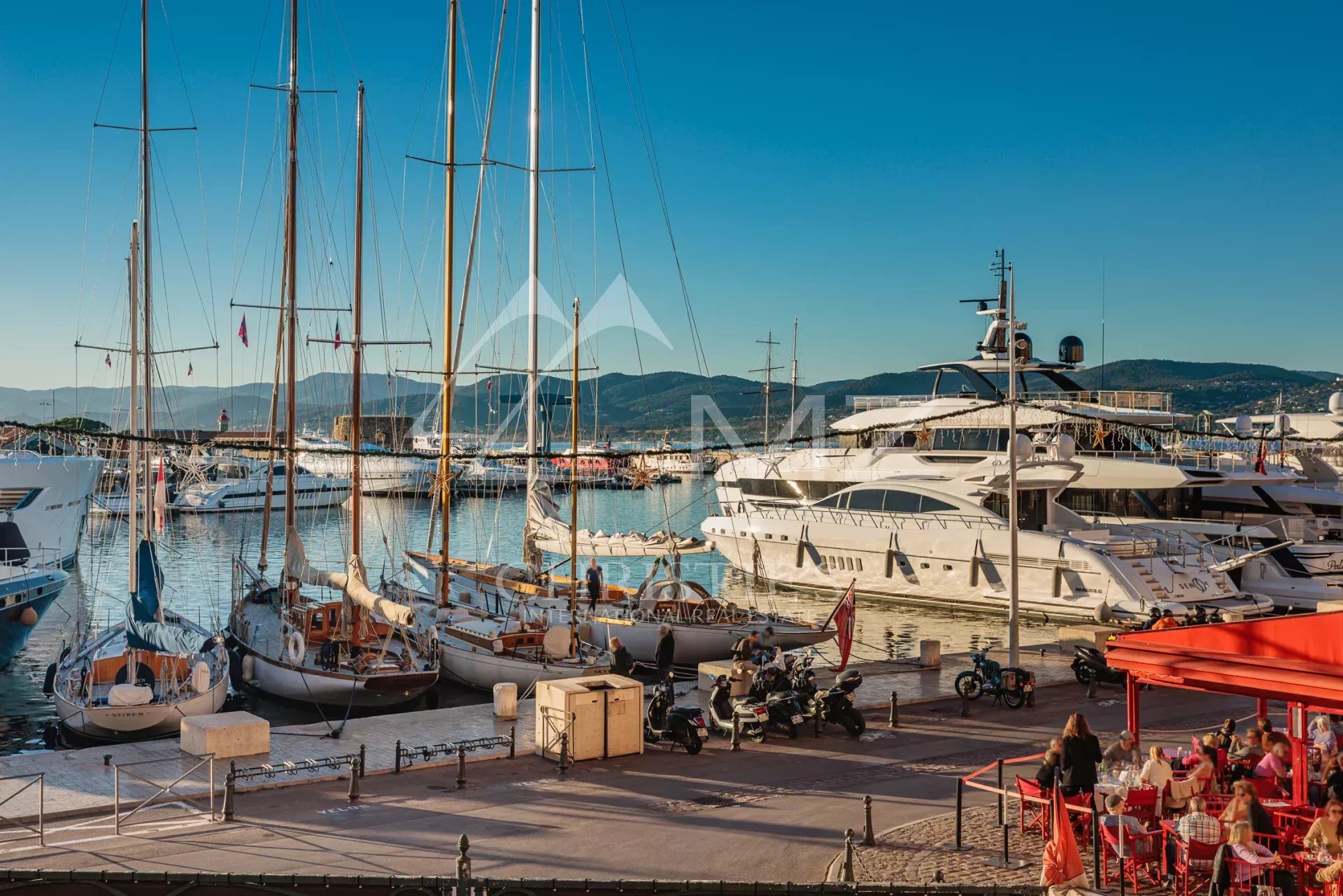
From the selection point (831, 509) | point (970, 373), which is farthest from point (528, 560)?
point (970, 373)

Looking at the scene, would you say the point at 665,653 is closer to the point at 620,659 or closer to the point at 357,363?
the point at 620,659

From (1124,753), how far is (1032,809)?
120 cm

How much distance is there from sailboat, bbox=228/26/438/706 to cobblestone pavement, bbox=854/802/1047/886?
12219 millimetres

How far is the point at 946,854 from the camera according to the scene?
12.1m

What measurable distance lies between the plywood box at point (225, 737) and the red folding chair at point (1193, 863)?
38.6 feet

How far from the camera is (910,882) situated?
10953 millimetres

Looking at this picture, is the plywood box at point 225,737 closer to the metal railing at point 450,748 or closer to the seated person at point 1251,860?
the metal railing at point 450,748

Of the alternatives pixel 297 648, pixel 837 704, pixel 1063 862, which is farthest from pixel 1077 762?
pixel 297 648

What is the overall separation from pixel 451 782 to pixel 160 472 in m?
28.9

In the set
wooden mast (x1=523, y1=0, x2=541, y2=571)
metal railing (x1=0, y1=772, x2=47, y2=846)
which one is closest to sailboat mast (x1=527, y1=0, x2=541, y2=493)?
wooden mast (x1=523, y1=0, x2=541, y2=571)

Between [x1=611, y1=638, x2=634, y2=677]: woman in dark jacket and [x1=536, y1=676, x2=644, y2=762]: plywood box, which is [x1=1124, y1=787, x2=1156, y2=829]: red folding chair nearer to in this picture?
[x1=536, y1=676, x2=644, y2=762]: plywood box

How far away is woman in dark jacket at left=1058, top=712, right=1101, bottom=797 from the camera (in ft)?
39.3

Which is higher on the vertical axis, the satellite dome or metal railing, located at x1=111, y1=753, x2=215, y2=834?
the satellite dome

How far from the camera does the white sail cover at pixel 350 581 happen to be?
2255 centimetres
